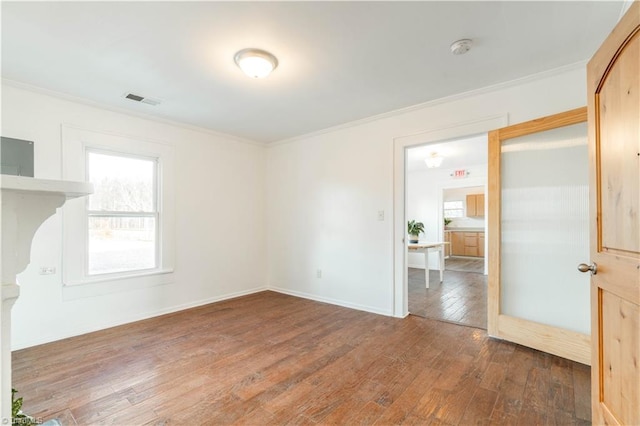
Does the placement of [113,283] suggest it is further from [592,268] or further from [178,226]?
[592,268]

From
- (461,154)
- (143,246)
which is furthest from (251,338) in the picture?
(461,154)

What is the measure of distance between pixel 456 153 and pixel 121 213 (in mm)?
5708

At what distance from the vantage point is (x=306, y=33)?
217cm

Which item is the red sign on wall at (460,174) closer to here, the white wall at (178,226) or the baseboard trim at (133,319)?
the white wall at (178,226)

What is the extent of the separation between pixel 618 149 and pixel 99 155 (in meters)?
4.49

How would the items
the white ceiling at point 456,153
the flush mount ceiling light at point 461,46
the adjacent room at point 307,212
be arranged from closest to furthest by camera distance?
the adjacent room at point 307,212, the flush mount ceiling light at point 461,46, the white ceiling at point 456,153

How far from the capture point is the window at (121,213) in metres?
3.42

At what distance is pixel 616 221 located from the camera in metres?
1.35

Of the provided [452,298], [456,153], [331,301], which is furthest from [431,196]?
[331,301]

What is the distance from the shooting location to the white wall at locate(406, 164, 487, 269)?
7.09 meters

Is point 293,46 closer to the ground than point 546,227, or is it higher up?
higher up

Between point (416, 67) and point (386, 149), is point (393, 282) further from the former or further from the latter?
point (416, 67)

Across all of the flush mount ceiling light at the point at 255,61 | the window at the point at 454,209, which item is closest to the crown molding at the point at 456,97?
the flush mount ceiling light at the point at 255,61

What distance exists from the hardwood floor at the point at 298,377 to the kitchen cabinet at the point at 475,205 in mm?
7206
